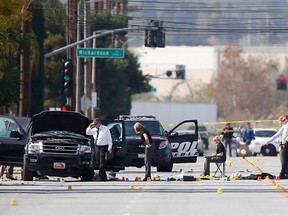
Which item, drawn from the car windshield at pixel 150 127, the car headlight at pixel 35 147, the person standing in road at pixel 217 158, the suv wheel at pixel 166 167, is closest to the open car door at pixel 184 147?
the car windshield at pixel 150 127

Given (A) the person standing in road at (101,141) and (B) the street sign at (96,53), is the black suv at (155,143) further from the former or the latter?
(B) the street sign at (96,53)

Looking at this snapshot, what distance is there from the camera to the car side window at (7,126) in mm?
37000

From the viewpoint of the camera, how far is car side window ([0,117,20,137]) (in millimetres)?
37000

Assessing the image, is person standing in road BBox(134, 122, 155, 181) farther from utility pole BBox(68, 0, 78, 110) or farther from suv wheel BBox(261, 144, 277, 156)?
suv wheel BBox(261, 144, 277, 156)

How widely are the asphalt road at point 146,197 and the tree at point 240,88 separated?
11040 cm

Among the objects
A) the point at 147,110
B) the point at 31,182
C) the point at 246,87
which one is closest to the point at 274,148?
the point at 31,182

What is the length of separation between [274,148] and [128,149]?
2236cm

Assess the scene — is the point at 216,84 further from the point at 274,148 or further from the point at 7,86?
the point at 7,86

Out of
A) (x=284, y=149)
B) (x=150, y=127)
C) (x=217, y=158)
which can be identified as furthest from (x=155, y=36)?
(x=284, y=149)

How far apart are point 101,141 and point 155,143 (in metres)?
5.00

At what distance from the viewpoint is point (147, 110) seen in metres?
98.9

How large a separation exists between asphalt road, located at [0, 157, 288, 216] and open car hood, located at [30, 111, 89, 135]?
58.4 inches

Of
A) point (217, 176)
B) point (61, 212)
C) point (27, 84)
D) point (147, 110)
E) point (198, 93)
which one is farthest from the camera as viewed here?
point (198, 93)

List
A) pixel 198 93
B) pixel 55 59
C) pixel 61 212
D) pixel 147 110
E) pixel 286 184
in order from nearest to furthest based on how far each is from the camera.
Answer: pixel 61 212, pixel 286 184, pixel 55 59, pixel 147 110, pixel 198 93
